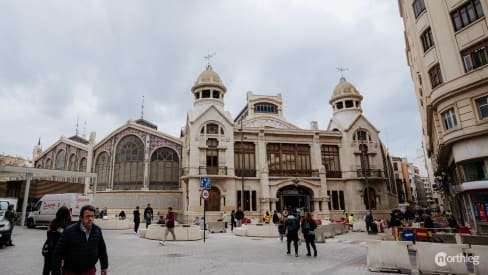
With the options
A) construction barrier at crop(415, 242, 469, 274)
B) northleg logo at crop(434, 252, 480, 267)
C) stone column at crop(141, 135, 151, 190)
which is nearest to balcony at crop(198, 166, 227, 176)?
stone column at crop(141, 135, 151, 190)

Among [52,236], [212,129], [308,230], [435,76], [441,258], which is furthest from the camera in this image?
[212,129]

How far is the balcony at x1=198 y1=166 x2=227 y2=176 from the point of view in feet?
95.5

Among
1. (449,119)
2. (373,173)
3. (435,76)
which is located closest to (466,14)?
(435,76)

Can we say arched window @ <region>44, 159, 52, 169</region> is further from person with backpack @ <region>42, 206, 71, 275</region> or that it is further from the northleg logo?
the northleg logo

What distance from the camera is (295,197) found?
32.3 m

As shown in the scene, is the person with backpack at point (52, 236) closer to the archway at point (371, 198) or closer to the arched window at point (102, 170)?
the arched window at point (102, 170)

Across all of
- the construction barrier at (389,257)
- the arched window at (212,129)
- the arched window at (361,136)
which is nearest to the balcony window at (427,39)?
the construction barrier at (389,257)

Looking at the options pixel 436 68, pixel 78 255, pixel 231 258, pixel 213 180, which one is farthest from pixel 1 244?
pixel 436 68

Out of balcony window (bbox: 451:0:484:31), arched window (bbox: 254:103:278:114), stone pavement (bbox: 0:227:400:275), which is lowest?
stone pavement (bbox: 0:227:400:275)

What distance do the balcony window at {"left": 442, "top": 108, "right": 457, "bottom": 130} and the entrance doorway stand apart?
1844cm

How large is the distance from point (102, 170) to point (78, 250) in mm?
35314

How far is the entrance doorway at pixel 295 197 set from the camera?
104 feet

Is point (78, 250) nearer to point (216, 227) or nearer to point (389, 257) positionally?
point (389, 257)

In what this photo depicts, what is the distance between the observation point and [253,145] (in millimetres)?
32625
